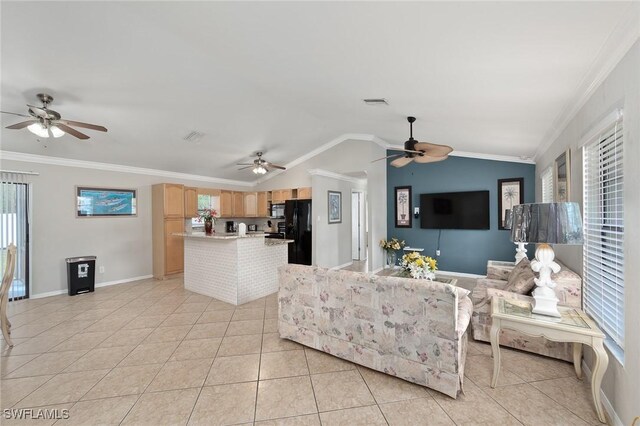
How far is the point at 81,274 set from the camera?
4.75m

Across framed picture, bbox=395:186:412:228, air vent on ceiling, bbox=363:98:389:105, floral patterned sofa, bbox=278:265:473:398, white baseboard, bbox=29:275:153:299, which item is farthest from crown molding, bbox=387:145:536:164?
white baseboard, bbox=29:275:153:299

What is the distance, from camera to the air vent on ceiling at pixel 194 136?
4.54 metres

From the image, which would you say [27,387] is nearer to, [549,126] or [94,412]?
[94,412]

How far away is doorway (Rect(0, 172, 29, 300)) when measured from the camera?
167 inches

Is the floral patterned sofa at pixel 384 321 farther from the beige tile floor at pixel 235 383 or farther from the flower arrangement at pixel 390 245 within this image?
the flower arrangement at pixel 390 245

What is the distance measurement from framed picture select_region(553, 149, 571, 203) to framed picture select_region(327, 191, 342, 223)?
4140mm

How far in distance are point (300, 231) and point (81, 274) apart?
411cm

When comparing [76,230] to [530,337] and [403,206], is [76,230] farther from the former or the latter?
[530,337]

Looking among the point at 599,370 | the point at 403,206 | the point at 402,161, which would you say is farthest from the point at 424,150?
the point at 599,370

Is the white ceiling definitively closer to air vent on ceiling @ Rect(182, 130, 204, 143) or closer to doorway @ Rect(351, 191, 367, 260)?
air vent on ceiling @ Rect(182, 130, 204, 143)

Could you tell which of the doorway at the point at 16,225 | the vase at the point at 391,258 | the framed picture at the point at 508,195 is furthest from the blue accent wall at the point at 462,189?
the doorway at the point at 16,225

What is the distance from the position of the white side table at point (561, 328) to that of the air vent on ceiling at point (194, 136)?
4749 millimetres

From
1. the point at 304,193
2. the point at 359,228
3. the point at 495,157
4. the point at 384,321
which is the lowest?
the point at 384,321

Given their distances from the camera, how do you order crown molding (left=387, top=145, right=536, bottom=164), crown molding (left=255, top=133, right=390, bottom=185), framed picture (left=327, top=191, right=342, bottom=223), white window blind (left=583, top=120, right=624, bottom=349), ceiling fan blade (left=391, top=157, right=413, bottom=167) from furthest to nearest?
1. framed picture (left=327, top=191, right=342, bottom=223)
2. crown molding (left=255, top=133, right=390, bottom=185)
3. crown molding (left=387, top=145, right=536, bottom=164)
4. ceiling fan blade (left=391, top=157, right=413, bottom=167)
5. white window blind (left=583, top=120, right=624, bottom=349)
